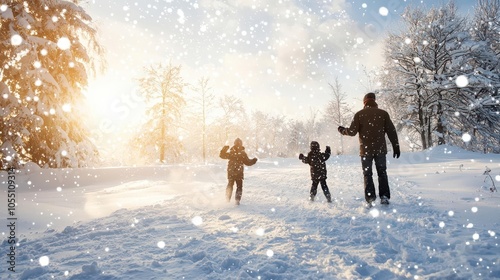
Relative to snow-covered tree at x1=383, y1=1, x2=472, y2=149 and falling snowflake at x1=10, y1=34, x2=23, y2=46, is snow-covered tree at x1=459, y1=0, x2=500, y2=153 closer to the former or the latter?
snow-covered tree at x1=383, y1=1, x2=472, y2=149

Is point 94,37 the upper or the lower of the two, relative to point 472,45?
lower

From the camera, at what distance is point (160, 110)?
1055 inches

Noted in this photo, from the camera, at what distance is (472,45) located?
62.5ft

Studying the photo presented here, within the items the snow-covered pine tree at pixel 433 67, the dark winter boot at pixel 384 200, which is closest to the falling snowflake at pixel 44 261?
the dark winter boot at pixel 384 200

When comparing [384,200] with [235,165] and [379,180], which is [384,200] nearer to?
[379,180]

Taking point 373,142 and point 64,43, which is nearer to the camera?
point 373,142

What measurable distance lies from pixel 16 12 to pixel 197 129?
31.3 m

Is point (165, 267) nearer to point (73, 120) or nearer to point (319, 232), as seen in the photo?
point (319, 232)

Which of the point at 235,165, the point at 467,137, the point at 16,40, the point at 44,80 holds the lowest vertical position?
the point at 235,165

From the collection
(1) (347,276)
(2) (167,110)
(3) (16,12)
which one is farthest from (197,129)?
(1) (347,276)

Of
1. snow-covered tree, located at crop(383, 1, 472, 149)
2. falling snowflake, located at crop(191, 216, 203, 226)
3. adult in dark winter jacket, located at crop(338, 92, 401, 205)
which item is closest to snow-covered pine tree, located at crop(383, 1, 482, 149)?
snow-covered tree, located at crop(383, 1, 472, 149)

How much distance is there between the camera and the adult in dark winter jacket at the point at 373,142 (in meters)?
5.54

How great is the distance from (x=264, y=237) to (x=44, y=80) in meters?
8.99

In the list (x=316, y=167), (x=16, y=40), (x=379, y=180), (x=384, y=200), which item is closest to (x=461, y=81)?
(x=316, y=167)
